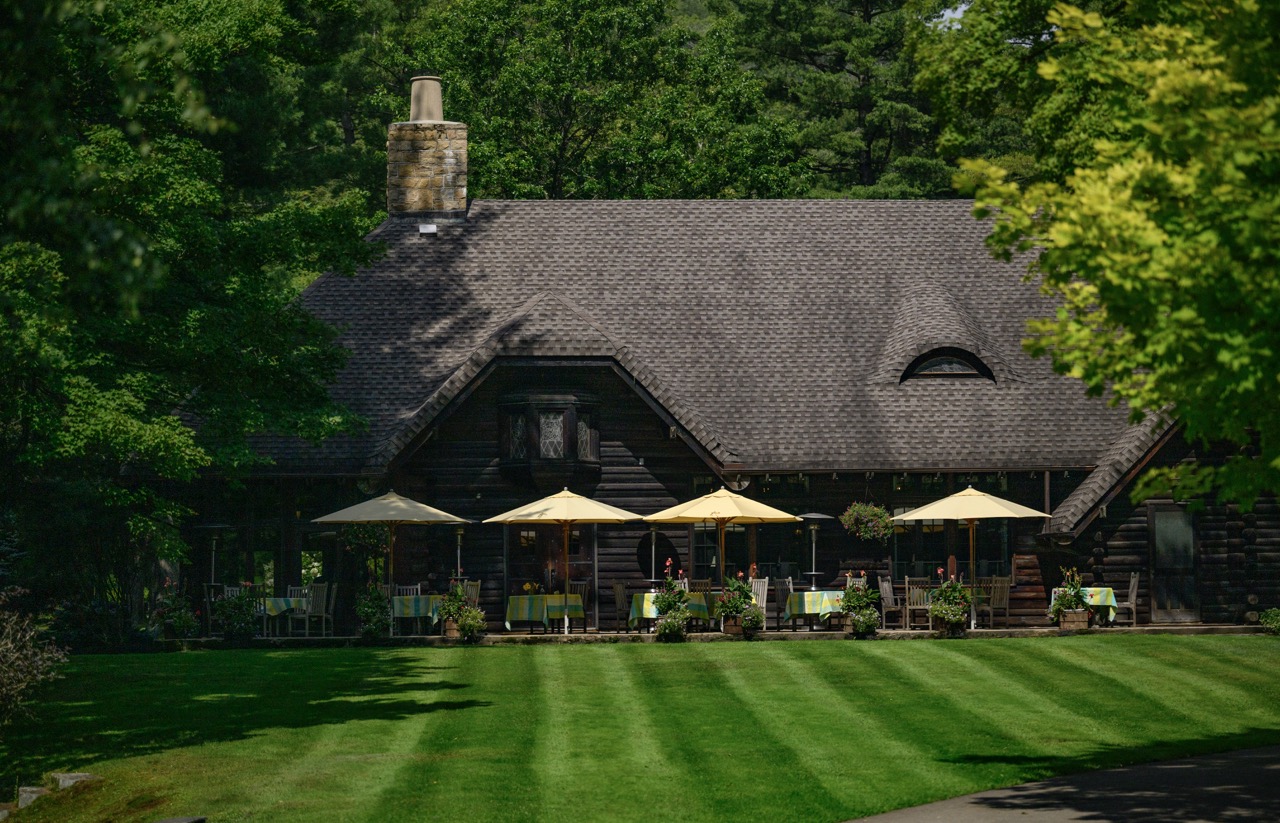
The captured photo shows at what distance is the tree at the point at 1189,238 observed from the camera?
13656 mm

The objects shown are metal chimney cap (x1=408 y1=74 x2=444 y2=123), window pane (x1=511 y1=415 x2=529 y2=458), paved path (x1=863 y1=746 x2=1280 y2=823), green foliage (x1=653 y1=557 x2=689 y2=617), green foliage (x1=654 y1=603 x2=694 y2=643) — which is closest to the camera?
paved path (x1=863 y1=746 x2=1280 y2=823)

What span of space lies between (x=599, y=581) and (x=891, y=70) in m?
31.6

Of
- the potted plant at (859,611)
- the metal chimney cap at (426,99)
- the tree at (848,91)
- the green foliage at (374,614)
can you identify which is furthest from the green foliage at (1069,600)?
the tree at (848,91)

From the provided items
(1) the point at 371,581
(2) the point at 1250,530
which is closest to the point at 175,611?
(1) the point at 371,581

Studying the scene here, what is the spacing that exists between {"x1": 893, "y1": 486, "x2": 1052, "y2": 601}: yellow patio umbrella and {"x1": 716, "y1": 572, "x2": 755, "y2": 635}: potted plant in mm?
3747

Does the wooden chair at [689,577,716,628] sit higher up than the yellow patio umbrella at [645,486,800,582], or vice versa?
the yellow patio umbrella at [645,486,800,582]

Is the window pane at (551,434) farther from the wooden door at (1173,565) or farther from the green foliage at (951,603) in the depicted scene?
the wooden door at (1173,565)

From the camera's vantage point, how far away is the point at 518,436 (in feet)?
118

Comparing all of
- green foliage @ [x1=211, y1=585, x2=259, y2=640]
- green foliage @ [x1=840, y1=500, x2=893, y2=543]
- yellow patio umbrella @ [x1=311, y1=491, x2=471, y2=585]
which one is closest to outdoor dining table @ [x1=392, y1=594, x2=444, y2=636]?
yellow patio umbrella @ [x1=311, y1=491, x2=471, y2=585]

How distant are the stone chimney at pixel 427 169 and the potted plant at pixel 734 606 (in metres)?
13.0

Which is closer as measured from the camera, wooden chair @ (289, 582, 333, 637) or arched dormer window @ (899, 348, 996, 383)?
wooden chair @ (289, 582, 333, 637)

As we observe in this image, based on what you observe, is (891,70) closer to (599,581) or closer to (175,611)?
(599,581)

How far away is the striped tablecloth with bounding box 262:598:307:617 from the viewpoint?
34.1 metres

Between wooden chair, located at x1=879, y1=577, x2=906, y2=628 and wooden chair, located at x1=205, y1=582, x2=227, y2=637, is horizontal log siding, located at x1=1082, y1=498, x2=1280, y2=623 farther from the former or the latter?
wooden chair, located at x1=205, y1=582, x2=227, y2=637
